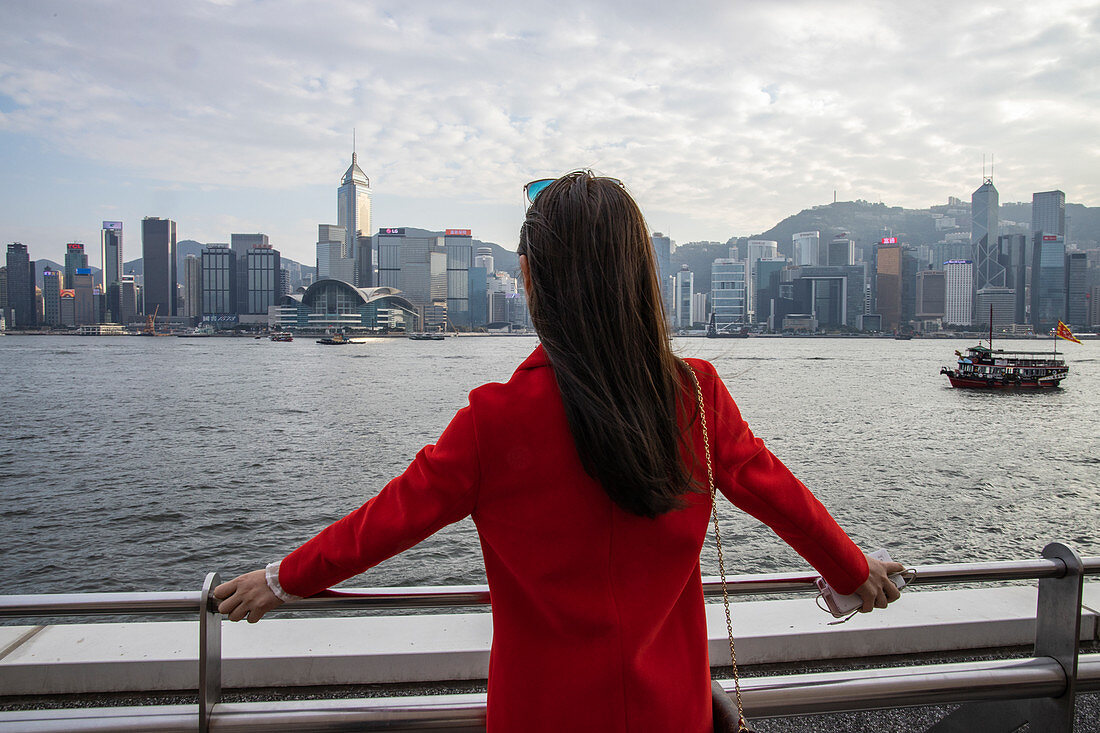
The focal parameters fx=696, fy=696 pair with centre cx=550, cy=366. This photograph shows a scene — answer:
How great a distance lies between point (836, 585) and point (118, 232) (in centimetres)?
16738

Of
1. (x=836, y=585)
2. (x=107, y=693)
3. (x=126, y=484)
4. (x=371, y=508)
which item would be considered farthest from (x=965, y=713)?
(x=126, y=484)

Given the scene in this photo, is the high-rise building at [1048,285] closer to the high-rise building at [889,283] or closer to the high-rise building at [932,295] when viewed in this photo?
the high-rise building at [932,295]

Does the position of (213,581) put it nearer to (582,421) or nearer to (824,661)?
(582,421)

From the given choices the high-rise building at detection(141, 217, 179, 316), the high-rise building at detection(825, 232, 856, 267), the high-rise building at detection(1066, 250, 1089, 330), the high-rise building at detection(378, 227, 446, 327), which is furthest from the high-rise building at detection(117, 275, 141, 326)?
the high-rise building at detection(1066, 250, 1089, 330)

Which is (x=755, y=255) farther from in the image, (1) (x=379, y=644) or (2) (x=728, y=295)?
(1) (x=379, y=644)

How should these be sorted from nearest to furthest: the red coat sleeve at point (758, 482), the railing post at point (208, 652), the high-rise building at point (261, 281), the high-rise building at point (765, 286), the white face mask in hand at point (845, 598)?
the red coat sleeve at point (758, 482) < the white face mask in hand at point (845, 598) < the railing post at point (208, 652) < the high-rise building at point (765, 286) < the high-rise building at point (261, 281)

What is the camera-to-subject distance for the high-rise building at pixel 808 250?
159625 millimetres

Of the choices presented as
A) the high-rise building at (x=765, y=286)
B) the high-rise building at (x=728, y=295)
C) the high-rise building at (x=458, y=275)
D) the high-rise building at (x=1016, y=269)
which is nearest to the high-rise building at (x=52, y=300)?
the high-rise building at (x=458, y=275)

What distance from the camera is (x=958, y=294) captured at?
389ft

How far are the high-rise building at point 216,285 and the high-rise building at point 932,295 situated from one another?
123m

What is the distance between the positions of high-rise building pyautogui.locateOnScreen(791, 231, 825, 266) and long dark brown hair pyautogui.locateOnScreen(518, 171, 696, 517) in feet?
553

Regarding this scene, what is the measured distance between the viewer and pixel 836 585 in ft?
3.26

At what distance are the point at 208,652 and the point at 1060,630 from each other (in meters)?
1.72

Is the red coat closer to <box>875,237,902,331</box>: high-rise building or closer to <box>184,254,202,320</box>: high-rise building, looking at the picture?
<box>875,237,902,331</box>: high-rise building
